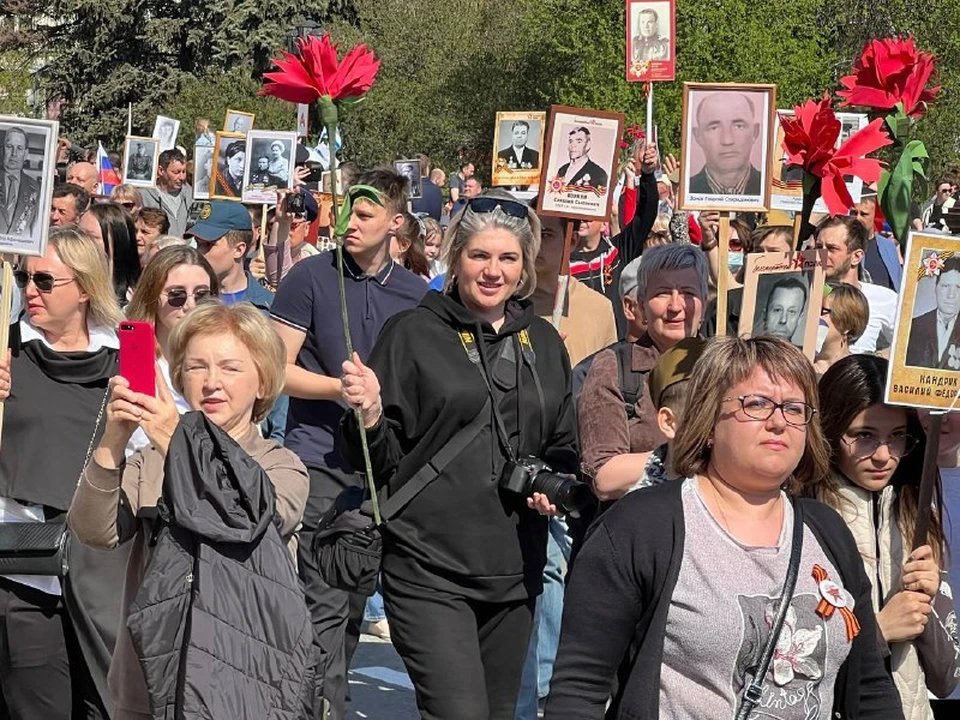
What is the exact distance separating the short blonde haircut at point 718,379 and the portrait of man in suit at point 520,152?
8.13m

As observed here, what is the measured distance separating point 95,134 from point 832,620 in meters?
47.2

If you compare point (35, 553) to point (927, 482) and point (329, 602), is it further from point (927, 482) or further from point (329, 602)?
point (927, 482)

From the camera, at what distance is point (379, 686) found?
735 cm

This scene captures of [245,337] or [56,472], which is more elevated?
[245,337]

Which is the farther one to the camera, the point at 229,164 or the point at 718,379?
the point at 229,164

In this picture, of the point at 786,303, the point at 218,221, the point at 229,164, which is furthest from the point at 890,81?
the point at 229,164

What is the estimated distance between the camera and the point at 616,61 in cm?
3344

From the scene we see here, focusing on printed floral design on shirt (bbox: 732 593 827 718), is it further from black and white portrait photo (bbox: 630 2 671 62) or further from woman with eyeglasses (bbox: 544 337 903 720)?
black and white portrait photo (bbox: 630 2 671 62)

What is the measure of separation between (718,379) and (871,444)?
0.76 metres

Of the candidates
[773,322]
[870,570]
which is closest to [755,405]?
[870,570]

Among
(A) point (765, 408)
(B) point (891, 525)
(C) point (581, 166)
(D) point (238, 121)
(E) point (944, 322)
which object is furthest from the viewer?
(D) point (238, 121)

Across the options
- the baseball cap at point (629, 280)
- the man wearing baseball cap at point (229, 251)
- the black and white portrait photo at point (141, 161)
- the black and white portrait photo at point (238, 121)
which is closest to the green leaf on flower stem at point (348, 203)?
the baseball cap at point (629, 280)

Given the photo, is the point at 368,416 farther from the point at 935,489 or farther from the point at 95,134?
the point at 95,134

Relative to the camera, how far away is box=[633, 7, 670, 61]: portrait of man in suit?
10.3m
